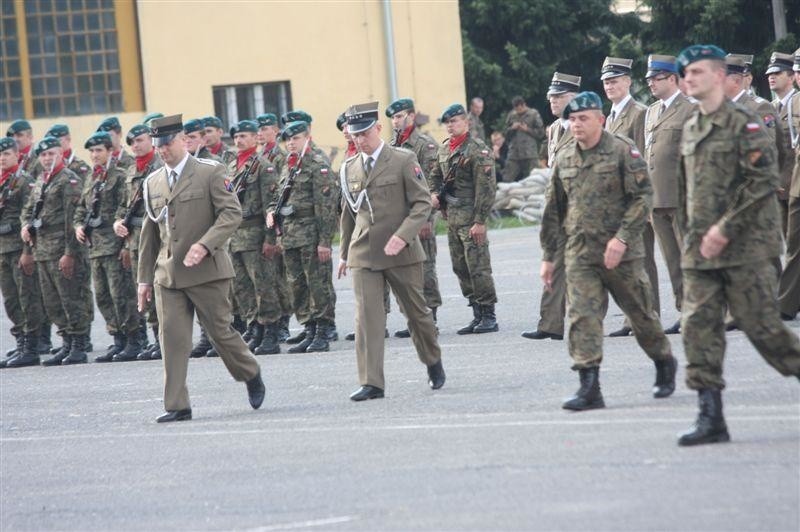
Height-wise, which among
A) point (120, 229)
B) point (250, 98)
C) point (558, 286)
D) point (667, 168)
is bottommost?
point (558, 286)

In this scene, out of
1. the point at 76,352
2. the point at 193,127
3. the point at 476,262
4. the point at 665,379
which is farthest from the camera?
the point at 76,352

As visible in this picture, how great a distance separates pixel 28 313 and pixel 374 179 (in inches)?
246

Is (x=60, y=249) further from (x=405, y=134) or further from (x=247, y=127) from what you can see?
(x=405, y=134)

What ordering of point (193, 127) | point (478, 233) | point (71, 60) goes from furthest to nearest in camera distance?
1. point (71, 60)
2. point (193, 127)
3. point (478, 233)

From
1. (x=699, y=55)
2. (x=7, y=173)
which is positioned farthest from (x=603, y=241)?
(x=7, y=173)

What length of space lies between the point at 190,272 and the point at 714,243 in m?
4.22

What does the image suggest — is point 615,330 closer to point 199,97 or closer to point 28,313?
point 28,313

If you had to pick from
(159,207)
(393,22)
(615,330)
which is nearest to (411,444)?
(159,207)

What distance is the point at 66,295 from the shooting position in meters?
15.9

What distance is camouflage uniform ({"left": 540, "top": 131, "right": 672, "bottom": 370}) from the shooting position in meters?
9.66

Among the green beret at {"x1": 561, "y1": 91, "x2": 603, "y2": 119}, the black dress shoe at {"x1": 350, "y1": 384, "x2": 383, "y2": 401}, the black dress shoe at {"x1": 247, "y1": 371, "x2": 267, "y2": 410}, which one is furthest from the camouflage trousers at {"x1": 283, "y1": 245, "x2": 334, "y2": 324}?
the green beret at {"x1": 561, "y1": 91, "x2": 603, "y2": 119}

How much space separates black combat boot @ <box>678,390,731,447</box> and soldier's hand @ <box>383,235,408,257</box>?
10.3 feet

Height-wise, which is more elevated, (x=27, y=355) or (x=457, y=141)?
(x=457, y=141)

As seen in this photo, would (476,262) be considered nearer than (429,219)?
No
